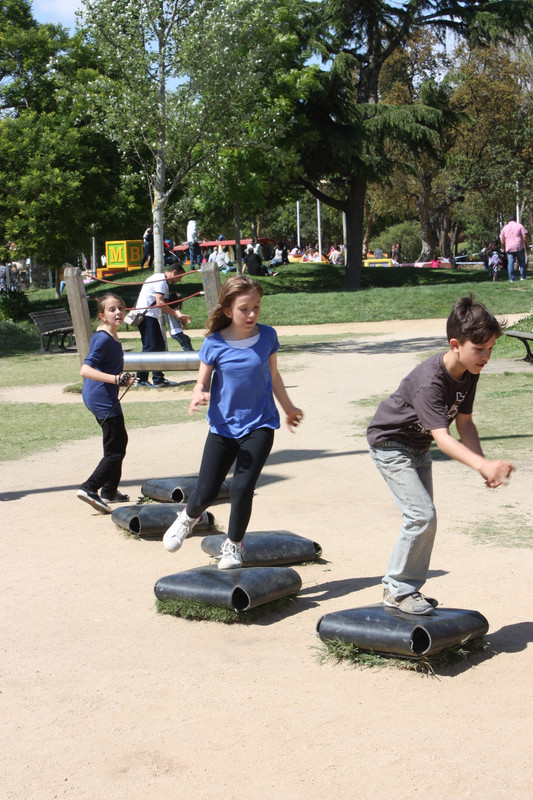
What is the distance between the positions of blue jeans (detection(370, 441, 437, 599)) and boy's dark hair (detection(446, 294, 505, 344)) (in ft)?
2.17

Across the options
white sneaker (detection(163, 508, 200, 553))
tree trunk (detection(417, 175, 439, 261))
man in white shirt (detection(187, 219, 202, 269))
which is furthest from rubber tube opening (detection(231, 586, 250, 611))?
tree trunk (detection(417, 175, 439, 261))

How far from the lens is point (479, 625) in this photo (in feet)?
13.2

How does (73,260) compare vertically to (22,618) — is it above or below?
above

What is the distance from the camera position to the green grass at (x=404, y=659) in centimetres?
395

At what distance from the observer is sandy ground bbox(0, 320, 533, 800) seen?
306 centimetres

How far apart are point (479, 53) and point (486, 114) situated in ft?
9.83

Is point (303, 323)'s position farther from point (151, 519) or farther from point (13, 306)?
point (151, 519)

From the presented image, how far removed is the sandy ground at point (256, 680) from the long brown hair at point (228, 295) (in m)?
1.57

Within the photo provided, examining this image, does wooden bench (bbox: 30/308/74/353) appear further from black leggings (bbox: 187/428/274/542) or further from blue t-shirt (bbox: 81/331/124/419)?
black leggings (bbox: 187/428/274/542)

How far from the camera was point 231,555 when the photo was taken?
193 inches

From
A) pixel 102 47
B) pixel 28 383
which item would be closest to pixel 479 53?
pixel 102 47

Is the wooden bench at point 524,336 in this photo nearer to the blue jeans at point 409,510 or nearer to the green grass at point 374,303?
the green grass at point 374,303

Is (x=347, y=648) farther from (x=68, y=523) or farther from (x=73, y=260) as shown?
(x=73, y=260)

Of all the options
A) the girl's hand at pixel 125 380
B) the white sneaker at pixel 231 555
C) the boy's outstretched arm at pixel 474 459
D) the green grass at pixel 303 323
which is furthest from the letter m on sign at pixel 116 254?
the boy's outstretched arm at pixel 474 459
